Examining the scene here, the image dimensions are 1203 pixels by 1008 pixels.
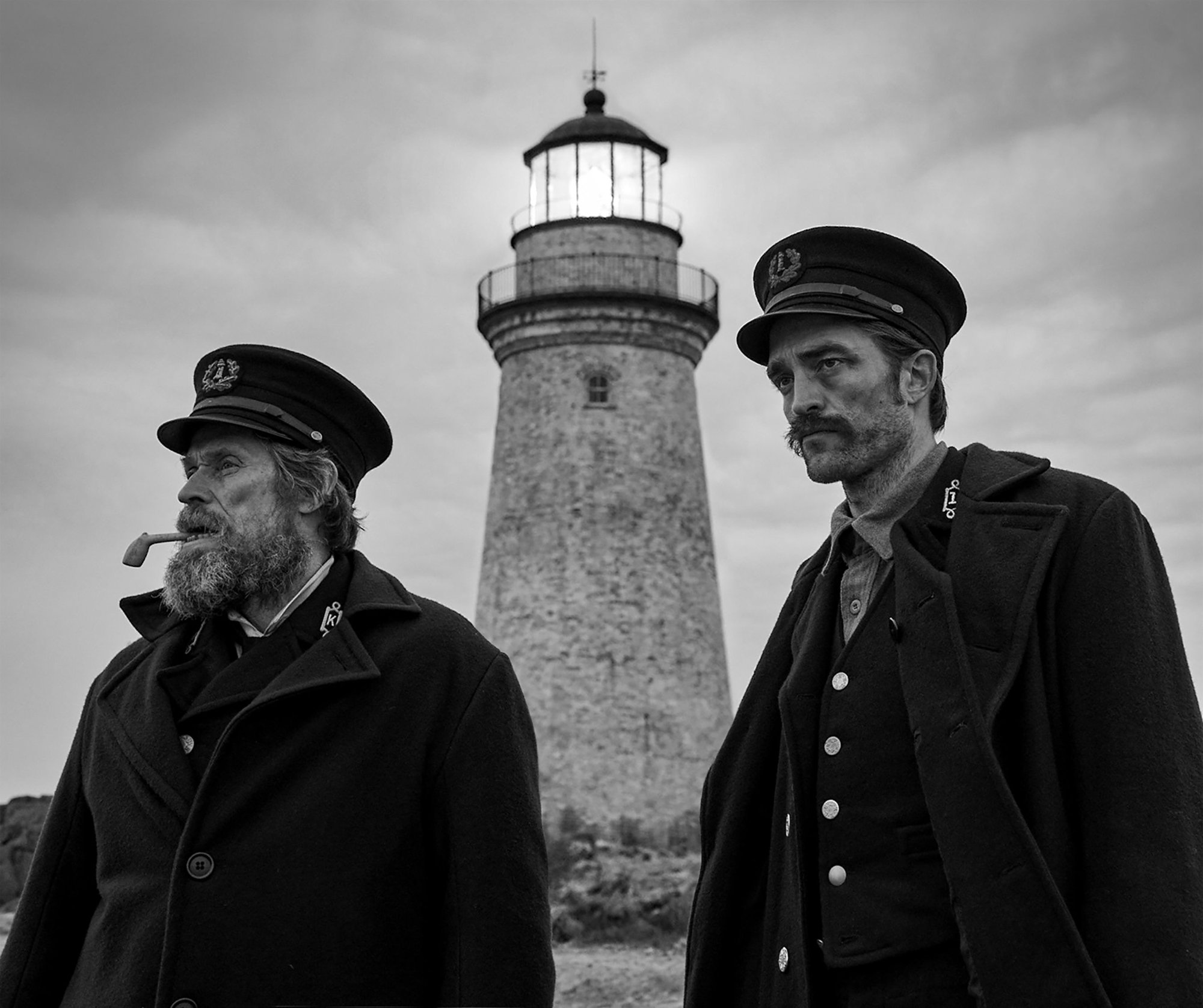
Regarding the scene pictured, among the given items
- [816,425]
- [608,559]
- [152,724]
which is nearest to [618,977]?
[608,559]

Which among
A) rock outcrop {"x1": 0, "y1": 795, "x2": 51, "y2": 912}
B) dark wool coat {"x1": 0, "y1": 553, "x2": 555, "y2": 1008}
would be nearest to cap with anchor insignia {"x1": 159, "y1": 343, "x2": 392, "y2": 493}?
dark wool coat {"x1": 0, "y1": 553, "x2": 555, "y2": 1008}

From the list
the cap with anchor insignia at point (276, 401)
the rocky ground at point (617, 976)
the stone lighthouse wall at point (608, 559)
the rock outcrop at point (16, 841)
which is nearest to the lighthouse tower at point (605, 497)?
the stone lighthouse wall at point (608, 559)

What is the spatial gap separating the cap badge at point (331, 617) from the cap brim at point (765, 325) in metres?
1.35

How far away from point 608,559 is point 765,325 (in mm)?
28160

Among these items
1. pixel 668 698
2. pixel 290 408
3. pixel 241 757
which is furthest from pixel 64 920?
pixel 668 698

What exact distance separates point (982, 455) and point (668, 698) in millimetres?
27966

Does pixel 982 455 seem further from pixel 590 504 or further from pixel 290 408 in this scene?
pixel 590 504

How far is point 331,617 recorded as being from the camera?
19.4ft

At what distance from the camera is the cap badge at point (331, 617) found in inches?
231

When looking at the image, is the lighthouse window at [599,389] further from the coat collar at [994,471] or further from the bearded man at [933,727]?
the coat collar at [994,471]

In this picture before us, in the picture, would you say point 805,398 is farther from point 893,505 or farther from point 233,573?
point 233,573

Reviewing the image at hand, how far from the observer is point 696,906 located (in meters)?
5.52

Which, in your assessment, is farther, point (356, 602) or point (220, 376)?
point (220, 376)

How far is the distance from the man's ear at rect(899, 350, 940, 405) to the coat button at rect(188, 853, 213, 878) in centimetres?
216
